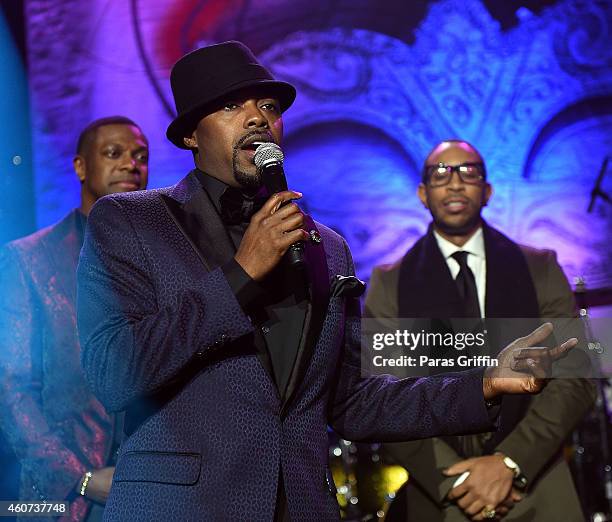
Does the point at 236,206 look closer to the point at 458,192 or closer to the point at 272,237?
the point at 272,237

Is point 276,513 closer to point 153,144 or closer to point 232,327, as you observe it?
point 232,327

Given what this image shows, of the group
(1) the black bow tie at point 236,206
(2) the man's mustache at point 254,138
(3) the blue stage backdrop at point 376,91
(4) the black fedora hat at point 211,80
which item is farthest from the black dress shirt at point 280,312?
(3) the blue stage backdrop at point 376,91

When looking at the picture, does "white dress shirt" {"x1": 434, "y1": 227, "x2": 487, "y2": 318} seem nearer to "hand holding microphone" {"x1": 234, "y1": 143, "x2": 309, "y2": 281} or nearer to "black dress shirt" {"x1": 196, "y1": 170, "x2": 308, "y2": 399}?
"black dress shirt" {"x1": 196, "y1": 170, "x2": 308, "y2": 399}

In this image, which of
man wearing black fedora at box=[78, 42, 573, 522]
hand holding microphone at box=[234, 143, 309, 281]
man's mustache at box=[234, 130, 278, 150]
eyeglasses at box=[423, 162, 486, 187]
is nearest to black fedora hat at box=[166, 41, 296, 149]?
man wearing black fedora at box=[78, 42, 573, 522]

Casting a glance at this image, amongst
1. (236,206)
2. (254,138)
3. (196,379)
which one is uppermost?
(254,138)

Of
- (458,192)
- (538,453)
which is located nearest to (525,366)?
(538,453)

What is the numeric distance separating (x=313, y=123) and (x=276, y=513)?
8.38ft

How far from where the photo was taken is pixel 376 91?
431 cm

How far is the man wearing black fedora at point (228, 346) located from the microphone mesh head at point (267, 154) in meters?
0.08

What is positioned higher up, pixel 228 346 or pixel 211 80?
pixel 211 80

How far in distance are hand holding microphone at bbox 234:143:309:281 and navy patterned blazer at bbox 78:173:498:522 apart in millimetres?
72

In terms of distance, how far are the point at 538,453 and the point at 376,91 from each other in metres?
1.70

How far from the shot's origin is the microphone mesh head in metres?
2.12

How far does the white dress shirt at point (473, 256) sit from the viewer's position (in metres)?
3.84
